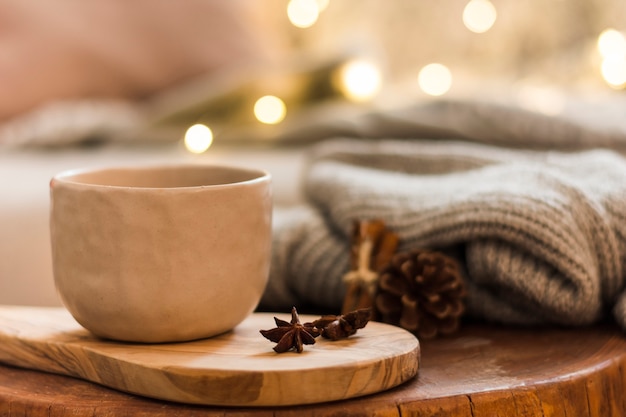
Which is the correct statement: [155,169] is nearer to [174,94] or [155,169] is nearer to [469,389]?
[469,389]

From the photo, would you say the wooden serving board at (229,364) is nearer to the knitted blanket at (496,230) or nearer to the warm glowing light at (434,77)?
the knitted blanket at (496,230)

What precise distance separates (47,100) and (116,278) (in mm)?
1095

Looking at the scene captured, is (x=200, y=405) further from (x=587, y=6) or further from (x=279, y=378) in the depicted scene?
(x=587, y=6)

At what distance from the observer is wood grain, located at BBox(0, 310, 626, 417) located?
48 cm

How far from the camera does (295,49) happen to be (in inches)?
102

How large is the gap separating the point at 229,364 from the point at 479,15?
2128mm

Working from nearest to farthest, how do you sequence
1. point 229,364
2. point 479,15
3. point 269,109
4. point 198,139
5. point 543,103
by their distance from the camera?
1. point 229,364
2. point 543,103
3. point 198,139
4. point 269,109
5. point 479,15

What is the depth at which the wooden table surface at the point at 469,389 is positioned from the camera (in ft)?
1.59

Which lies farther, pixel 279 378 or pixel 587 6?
pixel 587 6

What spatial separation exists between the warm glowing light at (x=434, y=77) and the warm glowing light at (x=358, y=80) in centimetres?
78

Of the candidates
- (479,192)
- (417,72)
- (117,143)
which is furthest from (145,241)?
(417,72)

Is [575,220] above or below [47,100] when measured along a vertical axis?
below

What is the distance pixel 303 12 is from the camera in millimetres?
2543

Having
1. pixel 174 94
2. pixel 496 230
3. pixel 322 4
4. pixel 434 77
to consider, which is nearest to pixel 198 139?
pixel 174 94
